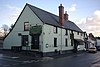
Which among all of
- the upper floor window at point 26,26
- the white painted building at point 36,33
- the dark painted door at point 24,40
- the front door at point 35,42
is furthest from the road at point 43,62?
the upper floor window at point 26,26

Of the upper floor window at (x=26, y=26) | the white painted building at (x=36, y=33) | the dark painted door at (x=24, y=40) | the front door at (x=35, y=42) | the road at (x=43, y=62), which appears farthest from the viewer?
the upper floor window at (x=26, y=26)

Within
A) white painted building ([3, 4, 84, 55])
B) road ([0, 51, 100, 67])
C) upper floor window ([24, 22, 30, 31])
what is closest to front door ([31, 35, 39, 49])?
white painted building ([3, 4, 84, 55])

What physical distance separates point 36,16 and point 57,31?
6340 millimetres

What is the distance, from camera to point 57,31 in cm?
3847

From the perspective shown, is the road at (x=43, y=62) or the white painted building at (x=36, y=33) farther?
the white painted building at (x=36, y=33)

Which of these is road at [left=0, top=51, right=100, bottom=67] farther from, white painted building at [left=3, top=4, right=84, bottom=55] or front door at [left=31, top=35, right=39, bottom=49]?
white painted building at [left=3, top=4, right=84, bottom=55]

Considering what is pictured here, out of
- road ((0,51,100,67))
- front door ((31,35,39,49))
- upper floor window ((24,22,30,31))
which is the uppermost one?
upper floor window ((24,22,30,31))

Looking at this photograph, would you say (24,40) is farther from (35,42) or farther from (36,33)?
(36,33)

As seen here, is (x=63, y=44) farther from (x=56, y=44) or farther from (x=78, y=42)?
(x=78, y=42)

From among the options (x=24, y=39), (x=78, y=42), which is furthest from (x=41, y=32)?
(x=78, y=42)

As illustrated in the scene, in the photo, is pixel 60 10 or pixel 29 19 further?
pixel 60 10

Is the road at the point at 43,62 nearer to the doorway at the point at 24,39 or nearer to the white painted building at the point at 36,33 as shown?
the white painted building at the point at 36,33

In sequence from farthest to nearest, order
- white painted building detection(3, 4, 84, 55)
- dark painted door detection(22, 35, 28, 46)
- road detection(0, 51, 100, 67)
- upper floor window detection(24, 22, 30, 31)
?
1. upper floor window detection(24, 22, 30, 31)
2. dark painted door detection(22, 35, 28, 46)
3. white painted building detection(3, 4, 84, 55)
4. road detection(0, 51, 100, 67)

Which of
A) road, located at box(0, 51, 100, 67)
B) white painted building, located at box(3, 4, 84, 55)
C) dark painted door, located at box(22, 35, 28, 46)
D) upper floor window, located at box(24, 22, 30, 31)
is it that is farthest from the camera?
upper floor window, located at box(24, 22, 30, 31)
